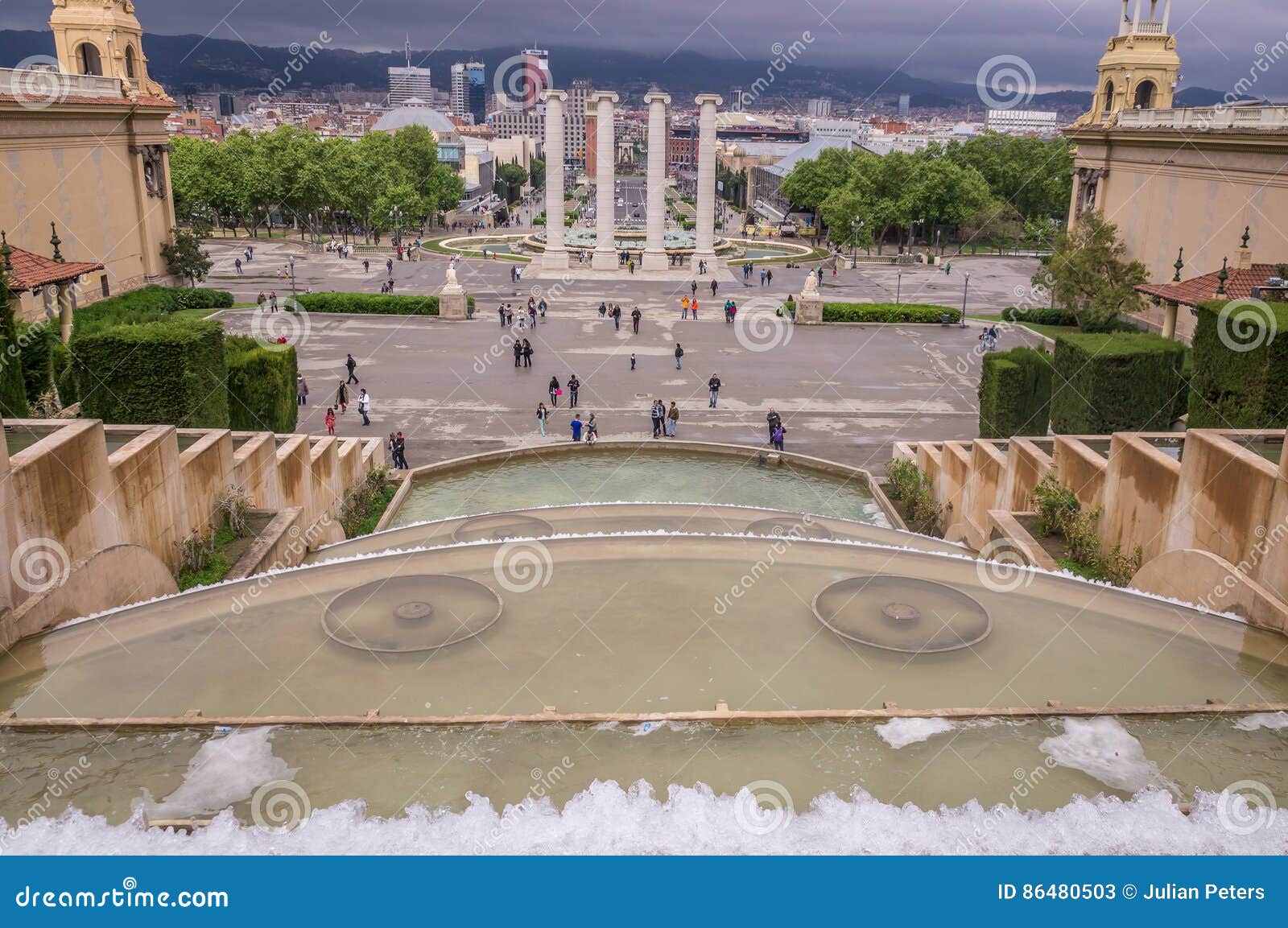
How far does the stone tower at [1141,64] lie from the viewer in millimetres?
50312

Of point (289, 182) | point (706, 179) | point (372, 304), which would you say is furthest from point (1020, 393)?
point (289, 182)

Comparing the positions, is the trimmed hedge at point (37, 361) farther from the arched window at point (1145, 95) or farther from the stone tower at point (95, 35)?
the arched window at point (1145, 95)

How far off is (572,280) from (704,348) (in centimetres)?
2140

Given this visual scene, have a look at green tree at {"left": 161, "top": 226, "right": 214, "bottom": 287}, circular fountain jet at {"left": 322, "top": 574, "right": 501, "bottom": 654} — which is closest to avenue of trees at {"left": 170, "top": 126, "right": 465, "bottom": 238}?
green tree at {"left": 161, "top": 226, "right": 214, "bottom": 287}

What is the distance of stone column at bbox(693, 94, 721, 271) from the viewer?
64375mm

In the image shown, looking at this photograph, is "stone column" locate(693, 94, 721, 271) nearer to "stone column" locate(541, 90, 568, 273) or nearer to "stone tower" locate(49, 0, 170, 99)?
"stone column" locate(541, 90, 568, 273)

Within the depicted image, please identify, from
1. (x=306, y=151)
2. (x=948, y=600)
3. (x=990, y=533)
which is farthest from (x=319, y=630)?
(x=306, y=151)

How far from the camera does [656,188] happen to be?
64125 mm

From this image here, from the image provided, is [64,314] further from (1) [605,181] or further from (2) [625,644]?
(1) [605,181]

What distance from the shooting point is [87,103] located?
42688mm

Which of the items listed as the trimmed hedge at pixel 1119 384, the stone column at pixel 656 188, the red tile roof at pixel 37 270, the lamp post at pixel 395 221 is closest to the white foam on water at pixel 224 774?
the trimmed hedge at pixel 1119 384

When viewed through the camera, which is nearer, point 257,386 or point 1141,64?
point 257,386

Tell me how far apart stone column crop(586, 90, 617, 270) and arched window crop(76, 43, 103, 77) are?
2722 cm

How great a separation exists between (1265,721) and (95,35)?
192 feet
